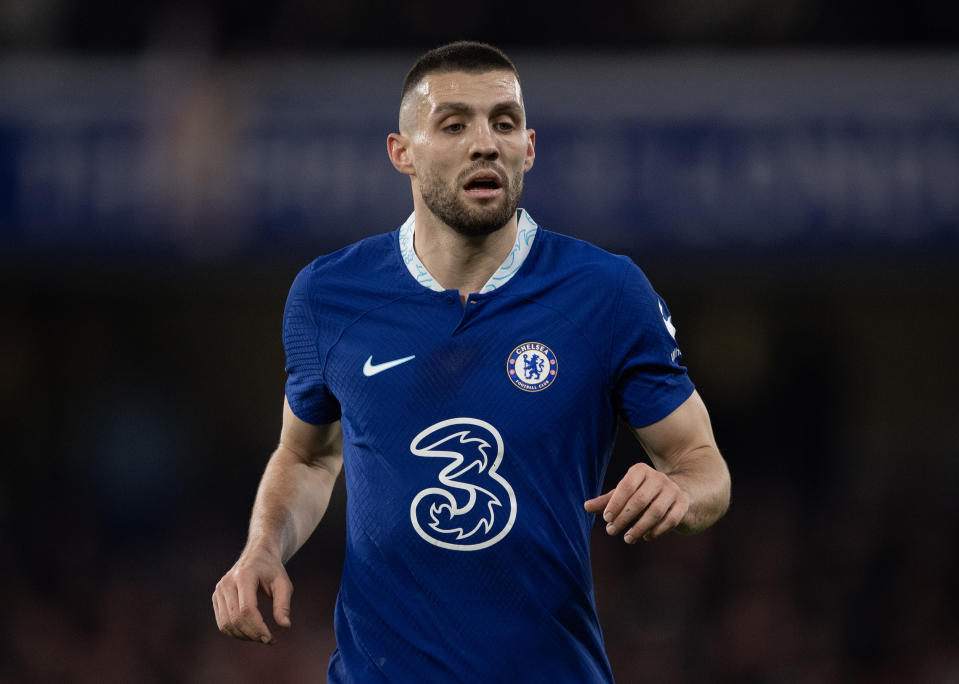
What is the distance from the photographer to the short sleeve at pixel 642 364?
8.82 ft

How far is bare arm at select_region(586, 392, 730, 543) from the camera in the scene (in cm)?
224

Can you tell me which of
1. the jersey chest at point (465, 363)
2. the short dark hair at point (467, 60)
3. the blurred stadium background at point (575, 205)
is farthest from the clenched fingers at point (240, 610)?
the blurred stadium background at point (575, 205)

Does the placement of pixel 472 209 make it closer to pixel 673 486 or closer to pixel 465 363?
pixel 465 363

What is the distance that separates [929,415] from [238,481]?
5.96 meters

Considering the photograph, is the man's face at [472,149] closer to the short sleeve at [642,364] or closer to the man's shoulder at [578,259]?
the man's shoulder at [578,259]

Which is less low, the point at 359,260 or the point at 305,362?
the point at 359,260

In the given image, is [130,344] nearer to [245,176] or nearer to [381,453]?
[245,176]

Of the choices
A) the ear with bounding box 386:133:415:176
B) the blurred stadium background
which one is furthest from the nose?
the blurred stadium background

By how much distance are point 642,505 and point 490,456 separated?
0.48 metres

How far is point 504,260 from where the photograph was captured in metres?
2.87

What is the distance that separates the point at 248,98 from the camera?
8617 millimetres

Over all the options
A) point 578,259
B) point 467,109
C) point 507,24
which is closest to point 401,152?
point 467,109

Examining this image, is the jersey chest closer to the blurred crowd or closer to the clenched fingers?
the clenched fingers

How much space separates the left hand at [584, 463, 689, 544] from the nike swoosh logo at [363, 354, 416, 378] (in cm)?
63
